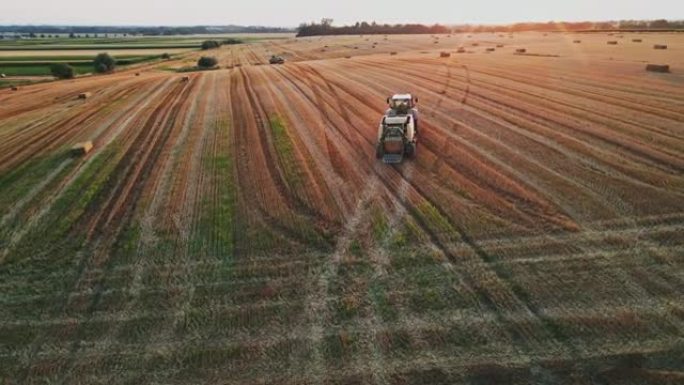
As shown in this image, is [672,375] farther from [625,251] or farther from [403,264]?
[403,264]

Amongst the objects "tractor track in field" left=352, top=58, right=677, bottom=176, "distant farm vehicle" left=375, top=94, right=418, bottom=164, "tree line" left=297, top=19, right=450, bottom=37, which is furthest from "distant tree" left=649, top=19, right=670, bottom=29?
"distant farm vehicle" left=375, top=94, right=418, bottom=164

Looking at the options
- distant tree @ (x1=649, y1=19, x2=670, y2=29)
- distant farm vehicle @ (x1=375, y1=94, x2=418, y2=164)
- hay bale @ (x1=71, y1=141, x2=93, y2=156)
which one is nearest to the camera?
distant farm vehicle @ (x1=375, y1=94, x2=418, y2=164)

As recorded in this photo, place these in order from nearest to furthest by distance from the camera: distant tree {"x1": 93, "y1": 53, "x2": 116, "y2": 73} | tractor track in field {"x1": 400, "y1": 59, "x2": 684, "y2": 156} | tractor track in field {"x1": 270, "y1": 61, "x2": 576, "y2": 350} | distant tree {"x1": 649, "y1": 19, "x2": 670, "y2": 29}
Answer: tractor track in field {"x1": 270, "y1": 61, "x2": 576, "y2": 350} → tractor track in field {"x1": 400, "y1": 59, "x2": 684, "y2": 156} → distant tree {"x1": 93, "y1": 53, "x2": 116, "y2": 73} → distant tree {"x1": 649, "y1": 19, "x2": 670, "y2": 29}

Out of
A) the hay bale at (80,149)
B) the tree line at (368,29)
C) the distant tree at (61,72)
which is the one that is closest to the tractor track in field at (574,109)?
the hay bale at (80,149)

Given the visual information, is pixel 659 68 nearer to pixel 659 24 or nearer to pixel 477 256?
pixel 477 256

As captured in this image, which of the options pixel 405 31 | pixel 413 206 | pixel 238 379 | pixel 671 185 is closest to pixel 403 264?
pixel 413 206

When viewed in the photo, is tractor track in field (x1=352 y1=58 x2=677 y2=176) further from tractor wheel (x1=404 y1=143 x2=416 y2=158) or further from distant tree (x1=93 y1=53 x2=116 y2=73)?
distant tree (x1=93 y1=53 x2=116 y2=73)

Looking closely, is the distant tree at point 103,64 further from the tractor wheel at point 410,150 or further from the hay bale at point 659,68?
the hay bale at point 659,68

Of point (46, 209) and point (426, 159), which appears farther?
point (426, 159)
